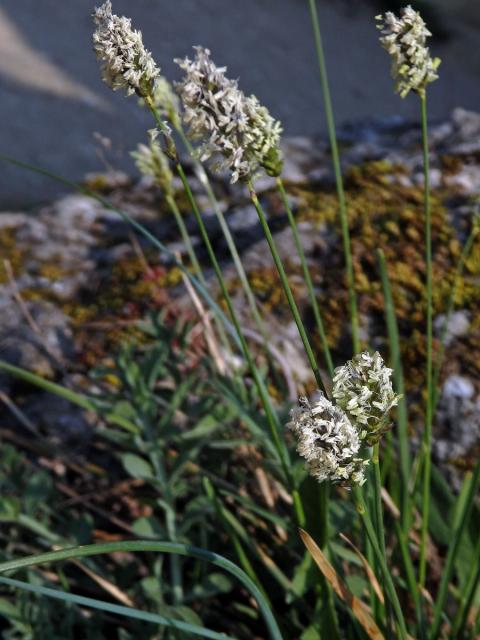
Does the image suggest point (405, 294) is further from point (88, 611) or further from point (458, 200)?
point (88, 611)

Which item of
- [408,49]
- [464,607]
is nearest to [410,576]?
[464,607]

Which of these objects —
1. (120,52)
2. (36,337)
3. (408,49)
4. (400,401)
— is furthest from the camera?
(36,337)

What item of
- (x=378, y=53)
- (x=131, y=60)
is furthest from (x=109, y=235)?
(x=378, y=53)

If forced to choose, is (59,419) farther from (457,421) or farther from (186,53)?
(186,53)

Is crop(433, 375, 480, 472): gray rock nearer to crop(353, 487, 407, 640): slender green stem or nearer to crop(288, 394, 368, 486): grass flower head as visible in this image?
crop(353, 487, 407, 640): slender green stem

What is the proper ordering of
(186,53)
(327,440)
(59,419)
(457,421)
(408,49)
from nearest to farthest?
(327,440) → (408,49) → (457,421) → (59,419) → (186,53)

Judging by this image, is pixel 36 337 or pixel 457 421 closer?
pixel 457 421
